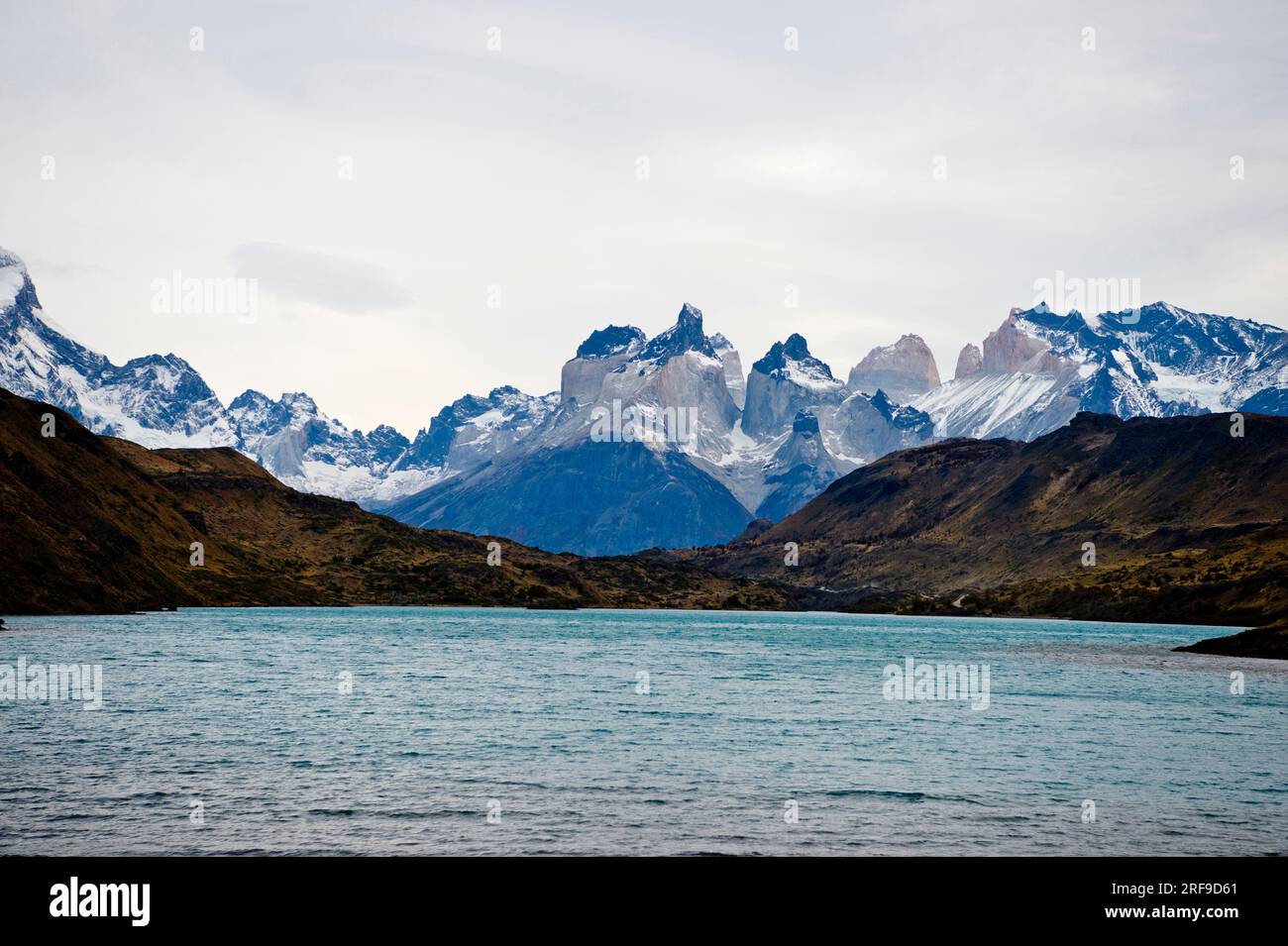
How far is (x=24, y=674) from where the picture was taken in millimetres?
99562

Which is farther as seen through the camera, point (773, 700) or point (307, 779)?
point (773, 700)

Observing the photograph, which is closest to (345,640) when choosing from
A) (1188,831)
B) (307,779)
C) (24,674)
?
(24,674)

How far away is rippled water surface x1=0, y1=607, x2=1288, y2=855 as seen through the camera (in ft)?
147

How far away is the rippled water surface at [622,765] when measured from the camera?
44.9 metres

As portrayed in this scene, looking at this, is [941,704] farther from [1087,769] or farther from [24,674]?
[24,674]

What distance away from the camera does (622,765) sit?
62.9 meters

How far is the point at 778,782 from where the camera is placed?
58.3m
